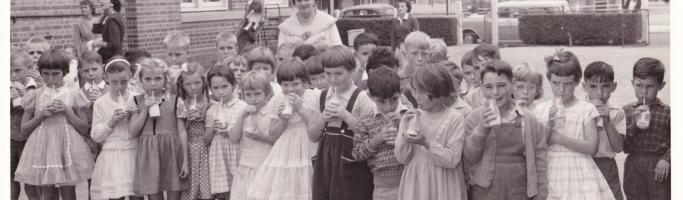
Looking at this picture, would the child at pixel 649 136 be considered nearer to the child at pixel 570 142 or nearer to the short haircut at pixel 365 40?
the child at pixel 570 142

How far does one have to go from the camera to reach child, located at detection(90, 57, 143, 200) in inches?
300

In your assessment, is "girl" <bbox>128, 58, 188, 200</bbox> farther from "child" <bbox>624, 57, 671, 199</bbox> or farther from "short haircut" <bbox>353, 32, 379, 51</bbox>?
"child" <bbox>624, 57, 671, 199</bbox>

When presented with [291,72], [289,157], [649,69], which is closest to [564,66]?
[649,69]

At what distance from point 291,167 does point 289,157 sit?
67 millimetres

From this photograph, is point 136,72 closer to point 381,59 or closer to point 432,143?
point 381,59

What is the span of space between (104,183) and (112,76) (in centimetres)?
77

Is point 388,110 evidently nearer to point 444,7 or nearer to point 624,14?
point 624,14

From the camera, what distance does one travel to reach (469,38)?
3325 centimetres

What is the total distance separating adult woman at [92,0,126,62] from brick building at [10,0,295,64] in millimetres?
1799

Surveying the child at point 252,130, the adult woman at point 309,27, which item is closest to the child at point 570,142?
the child at point 252,130

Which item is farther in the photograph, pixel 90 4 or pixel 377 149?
pixel 90 4

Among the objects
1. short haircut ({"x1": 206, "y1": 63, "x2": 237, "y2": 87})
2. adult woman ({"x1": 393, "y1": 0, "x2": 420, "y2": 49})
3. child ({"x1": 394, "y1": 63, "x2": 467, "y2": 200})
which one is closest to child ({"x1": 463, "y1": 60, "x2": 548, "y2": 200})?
child ({"x1": 394, "y1": 63, "x2": 467, "y2": 200})
